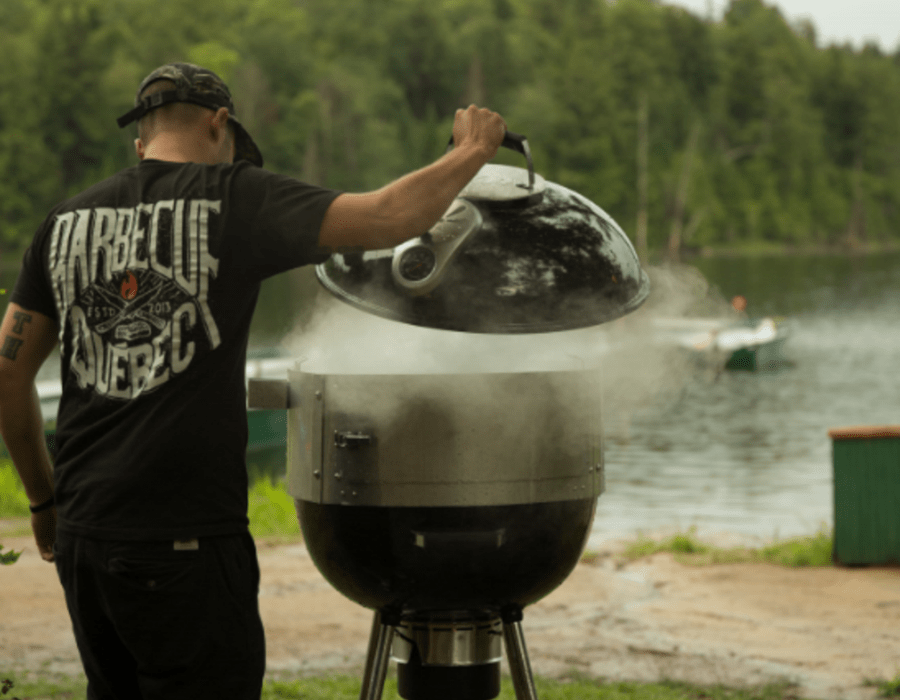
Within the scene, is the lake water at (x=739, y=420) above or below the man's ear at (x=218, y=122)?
below

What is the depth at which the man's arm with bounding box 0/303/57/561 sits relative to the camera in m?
2.45

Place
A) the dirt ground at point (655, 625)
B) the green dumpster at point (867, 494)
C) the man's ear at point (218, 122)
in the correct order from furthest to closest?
the green dumpster at point (867, 494) → the dirt ground at point (655, 625) → the man's ear at point (218, 122)

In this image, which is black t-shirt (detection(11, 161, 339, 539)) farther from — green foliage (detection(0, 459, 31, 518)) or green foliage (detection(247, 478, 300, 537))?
green foliage (detection(0, 459, 31, 518))

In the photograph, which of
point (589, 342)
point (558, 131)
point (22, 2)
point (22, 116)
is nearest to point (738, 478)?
point (589, 342)

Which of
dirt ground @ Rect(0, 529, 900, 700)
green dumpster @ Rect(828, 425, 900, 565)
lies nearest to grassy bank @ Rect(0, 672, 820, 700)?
dirt ground @ Rect(0, 529, 900, 700)

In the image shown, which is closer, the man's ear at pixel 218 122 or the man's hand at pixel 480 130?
the man's hand at pixel 480 130

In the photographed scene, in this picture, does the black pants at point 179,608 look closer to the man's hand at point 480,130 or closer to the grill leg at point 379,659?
the grill leg at point 379,659

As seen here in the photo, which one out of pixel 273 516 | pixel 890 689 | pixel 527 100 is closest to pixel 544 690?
pixel 890 689

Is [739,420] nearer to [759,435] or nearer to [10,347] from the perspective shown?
[759,435]

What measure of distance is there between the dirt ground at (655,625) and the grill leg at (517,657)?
2031 mm

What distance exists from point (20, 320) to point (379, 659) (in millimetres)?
1299

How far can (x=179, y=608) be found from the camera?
2.20m

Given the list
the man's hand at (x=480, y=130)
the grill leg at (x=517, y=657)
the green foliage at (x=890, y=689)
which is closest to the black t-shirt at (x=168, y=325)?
the man's hand at (x=480, y=130)

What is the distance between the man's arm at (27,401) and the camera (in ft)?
8.04
